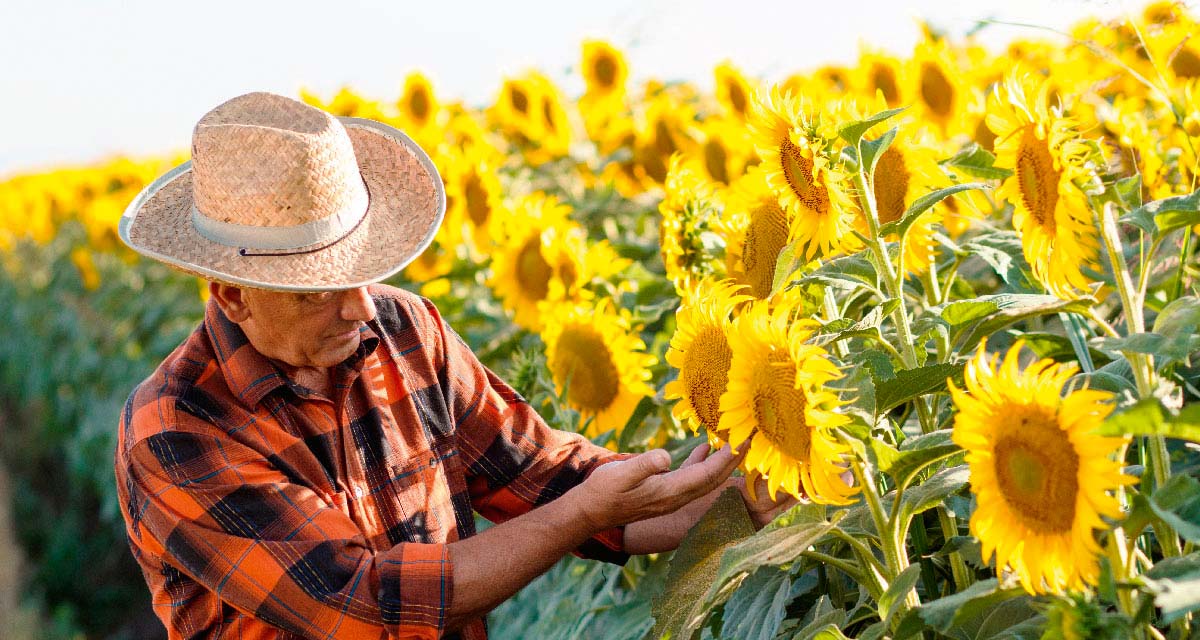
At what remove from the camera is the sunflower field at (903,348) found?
124 cm

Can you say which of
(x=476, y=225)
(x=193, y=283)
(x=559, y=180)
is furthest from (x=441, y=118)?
(x=193, y=283)

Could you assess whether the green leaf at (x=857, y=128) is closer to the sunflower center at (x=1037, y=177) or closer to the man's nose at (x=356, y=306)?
the sunflower center at (x=1037, y=177)

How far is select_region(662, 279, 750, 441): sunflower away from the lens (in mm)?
1626

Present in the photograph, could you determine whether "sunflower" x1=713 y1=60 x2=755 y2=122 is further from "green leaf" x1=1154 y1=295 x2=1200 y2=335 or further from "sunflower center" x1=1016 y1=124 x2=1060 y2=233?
"green leaf" x1=1154 y1=295 x2=1200 y2=335

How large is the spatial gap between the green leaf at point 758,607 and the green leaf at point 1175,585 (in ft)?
1.87

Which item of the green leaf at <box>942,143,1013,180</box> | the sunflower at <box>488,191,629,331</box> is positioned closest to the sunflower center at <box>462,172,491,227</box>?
the sunflower at <box>488,191,629,331</box>

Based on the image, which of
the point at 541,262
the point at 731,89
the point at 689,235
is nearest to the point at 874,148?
the point at 689,235

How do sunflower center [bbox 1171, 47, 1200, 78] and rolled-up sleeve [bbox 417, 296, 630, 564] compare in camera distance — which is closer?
rolled-up sleeve [bbox 417, 296, 630, 564]

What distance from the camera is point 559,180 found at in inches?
229

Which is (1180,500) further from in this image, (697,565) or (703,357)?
(697,565)

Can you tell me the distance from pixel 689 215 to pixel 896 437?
0.73 m

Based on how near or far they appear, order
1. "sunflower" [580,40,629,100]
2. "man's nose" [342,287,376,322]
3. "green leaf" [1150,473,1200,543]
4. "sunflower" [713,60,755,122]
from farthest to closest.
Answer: "sunflower" [580,40,629,100] → "sunflower" [713,60,755,122] → "man's nose" [342,287,376,322] → "green leaf" [1150,473,1200,543]

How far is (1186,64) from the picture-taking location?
3.33 meters

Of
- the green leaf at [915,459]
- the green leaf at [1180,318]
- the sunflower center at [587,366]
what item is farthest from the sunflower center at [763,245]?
the sunflower center at [587,366]
